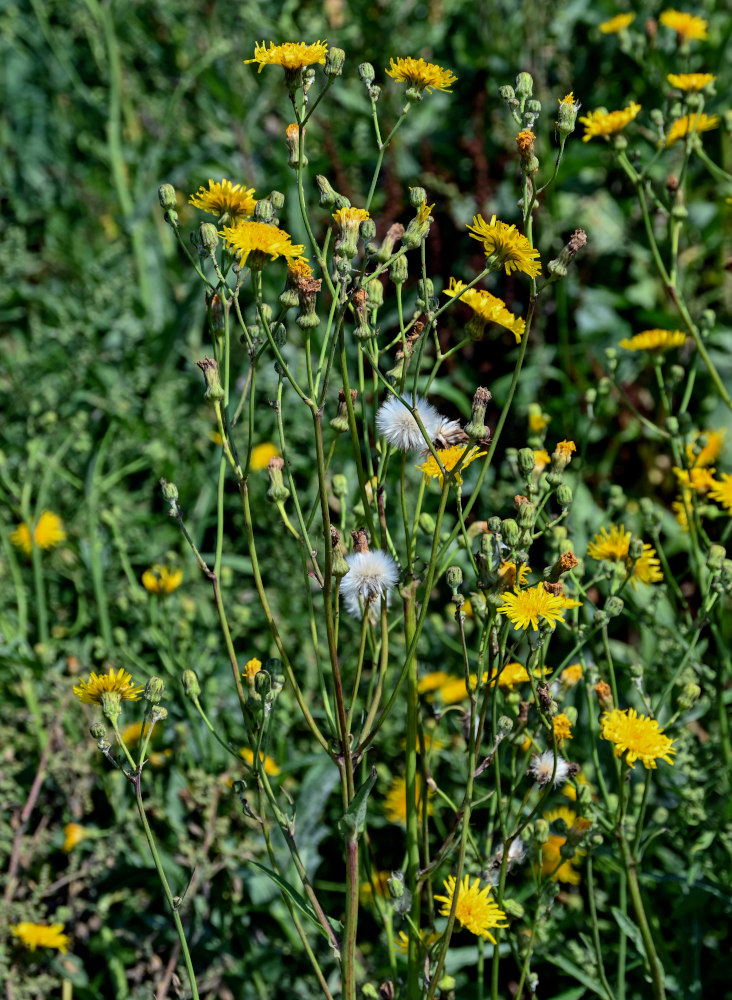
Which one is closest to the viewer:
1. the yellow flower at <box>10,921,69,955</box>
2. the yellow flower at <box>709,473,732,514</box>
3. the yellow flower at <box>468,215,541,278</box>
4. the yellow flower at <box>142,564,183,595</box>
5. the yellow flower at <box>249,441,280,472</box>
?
the yellow flower at <box>468,215,541,278</box>

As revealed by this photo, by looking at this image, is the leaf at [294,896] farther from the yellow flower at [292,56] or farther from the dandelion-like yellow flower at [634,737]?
the yellow flower at [292,56]

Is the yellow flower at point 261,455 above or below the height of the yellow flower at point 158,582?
above

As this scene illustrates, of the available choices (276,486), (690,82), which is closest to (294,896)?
(276,486)

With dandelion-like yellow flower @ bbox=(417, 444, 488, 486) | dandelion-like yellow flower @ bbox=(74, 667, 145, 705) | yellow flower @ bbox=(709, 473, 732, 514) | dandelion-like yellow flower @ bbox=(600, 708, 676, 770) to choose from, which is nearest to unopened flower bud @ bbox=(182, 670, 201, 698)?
dandelion-like yellow flower @ bbox=(74, 667, 145, 705)

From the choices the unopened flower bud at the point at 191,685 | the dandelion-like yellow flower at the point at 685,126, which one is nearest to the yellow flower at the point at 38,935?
the unopened flower bud at the point at 191,685

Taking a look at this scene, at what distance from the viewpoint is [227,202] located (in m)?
1.09

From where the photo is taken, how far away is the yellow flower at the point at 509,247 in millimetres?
949

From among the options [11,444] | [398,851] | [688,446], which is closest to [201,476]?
[11,444]

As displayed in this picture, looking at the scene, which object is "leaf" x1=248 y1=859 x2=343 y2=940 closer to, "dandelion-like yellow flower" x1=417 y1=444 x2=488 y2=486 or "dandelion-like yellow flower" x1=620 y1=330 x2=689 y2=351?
"dandelion-like yellow flower" x1=417 y1=444 x2=488 y2=486

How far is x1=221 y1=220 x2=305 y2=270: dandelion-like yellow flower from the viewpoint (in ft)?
3.29

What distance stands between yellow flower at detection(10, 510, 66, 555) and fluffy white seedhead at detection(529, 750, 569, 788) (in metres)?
1.35

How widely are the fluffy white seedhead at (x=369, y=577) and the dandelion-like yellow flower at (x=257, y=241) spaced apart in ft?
1.08

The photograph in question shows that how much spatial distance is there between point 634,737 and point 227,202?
0.75m

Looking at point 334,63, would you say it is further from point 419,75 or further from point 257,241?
point 257,241
